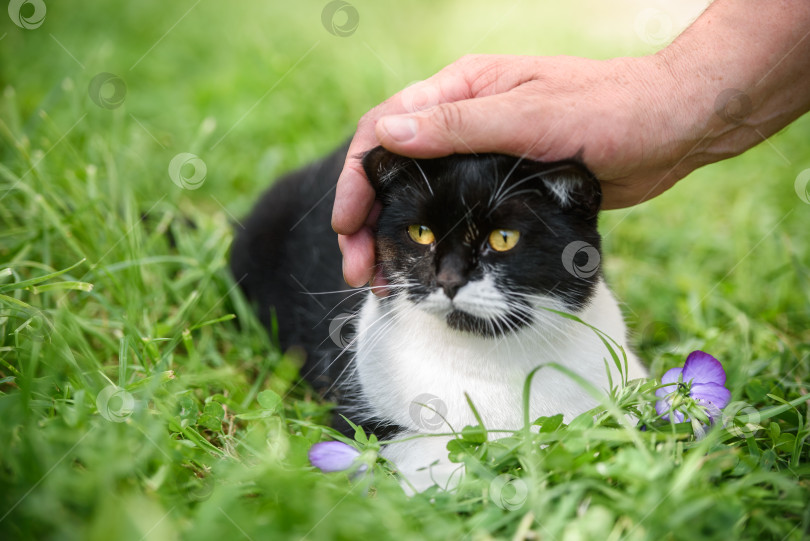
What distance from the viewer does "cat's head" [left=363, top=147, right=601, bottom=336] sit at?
4.57ft

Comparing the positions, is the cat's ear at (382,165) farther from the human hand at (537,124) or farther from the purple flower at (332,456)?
the purple flower at (332,456)

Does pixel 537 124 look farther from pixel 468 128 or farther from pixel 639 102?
pixel 639 102

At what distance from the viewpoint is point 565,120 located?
4.89ft

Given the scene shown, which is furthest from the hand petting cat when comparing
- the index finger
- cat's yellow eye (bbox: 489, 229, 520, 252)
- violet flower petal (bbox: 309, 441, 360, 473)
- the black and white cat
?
violet flower petal (bbox: 309, 441, 360, 473)

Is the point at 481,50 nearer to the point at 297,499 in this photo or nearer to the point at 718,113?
the point at 718,113

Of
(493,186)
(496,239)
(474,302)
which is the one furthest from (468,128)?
(474,302)

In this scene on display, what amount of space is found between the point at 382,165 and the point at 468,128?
0.29 metres

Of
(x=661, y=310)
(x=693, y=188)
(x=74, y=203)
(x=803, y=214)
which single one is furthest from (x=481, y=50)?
(x=74, y=203)

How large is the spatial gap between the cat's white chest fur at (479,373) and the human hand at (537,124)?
0.26m

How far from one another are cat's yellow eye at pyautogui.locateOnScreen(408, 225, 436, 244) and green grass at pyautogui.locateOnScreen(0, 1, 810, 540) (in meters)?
0.52

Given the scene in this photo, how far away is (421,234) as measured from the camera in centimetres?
152

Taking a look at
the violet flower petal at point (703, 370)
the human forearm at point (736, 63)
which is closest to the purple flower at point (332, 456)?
the violet flower petal at point (703, 370)

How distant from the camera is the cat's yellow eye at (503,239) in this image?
1428 millimetres

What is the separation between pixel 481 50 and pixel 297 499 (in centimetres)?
458
